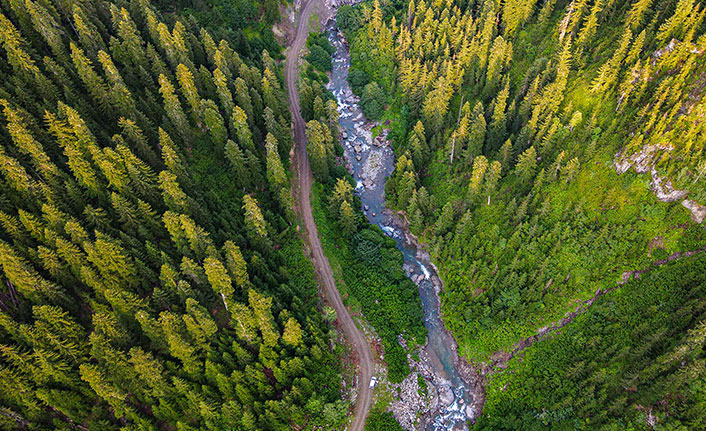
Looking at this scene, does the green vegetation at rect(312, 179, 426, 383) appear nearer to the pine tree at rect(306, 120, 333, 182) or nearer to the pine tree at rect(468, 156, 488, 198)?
the pine tree at rect(306, 120, 333, 182)

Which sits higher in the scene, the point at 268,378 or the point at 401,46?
the point at 401,46

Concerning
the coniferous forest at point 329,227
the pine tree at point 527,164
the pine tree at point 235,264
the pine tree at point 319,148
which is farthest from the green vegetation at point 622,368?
the pine tree at point 319,148

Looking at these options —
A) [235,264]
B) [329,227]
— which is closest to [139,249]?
[235,264]

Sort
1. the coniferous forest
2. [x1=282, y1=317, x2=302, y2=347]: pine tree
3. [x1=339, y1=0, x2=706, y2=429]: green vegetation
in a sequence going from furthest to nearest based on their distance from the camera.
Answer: [x1=339, y1=0, x2=706, y2=429]: green vegetation, [x1=282, y1=317, x2=302, y2=347]: pine tree, the coniferous forest

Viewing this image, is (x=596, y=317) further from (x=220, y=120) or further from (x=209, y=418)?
(x=220, y=120)

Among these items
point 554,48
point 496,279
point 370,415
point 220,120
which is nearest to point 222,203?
point 220,120

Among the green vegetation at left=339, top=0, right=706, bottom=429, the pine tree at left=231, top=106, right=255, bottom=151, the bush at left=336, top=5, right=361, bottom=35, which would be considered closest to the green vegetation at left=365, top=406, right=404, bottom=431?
the green vegetation at left=339, top=0, right=706, bottom=429

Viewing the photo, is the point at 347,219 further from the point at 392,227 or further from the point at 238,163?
the point at 238,163
